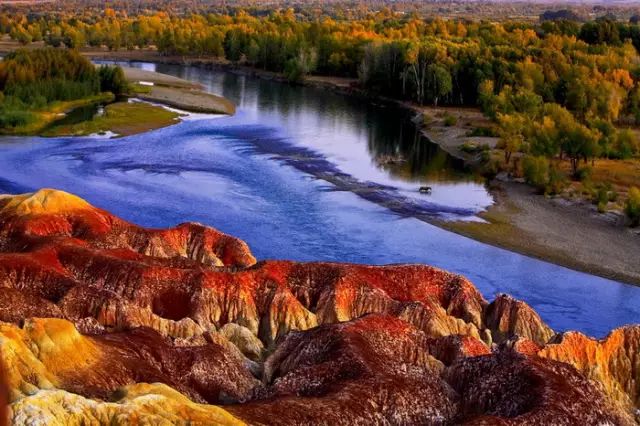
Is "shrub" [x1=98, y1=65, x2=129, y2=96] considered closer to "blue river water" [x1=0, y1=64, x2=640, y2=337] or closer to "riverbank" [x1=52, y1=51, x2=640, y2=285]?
"blue river water" [x1=0, y1=64, x2=640, y2=337]

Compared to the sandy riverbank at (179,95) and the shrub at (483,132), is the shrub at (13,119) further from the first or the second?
the shrub at (483,132)

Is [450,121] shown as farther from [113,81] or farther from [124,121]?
[113,81]

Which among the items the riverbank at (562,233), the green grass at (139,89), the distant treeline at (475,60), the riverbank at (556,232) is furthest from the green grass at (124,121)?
the riverbank at (562,233)

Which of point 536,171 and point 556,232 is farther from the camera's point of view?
point 536,171

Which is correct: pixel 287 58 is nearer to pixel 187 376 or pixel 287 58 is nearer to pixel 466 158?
pixel 466 158

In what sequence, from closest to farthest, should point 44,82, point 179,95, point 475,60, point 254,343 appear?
point 254,343 → point 44,82 → point 475,60 → point 179,95

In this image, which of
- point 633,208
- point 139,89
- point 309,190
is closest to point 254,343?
point 309,190

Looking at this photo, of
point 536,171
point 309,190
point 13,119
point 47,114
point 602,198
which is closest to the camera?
point 602,198
